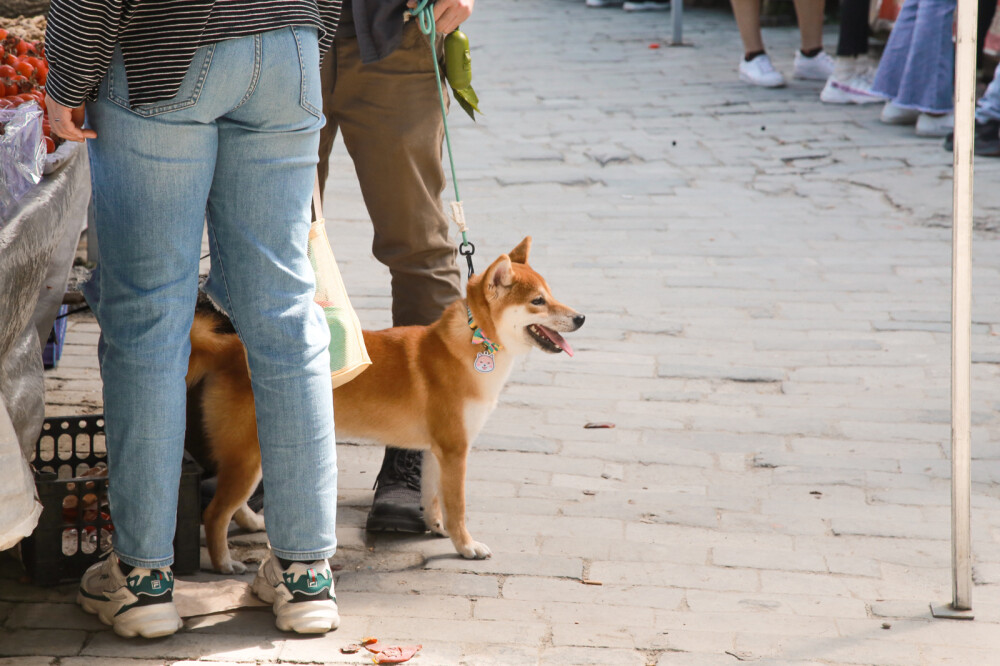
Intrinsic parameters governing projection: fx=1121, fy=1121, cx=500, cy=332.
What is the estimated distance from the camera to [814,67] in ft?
34.1

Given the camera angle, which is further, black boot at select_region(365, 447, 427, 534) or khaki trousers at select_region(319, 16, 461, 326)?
black boot at select_region(365, 447, 427, 534)

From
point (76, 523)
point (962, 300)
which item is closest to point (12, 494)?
point (76, 523)

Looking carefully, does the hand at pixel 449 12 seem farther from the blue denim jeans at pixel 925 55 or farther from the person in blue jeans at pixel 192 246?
the blue denim jeans at pixel 925 55

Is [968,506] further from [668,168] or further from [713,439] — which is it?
[668,168]

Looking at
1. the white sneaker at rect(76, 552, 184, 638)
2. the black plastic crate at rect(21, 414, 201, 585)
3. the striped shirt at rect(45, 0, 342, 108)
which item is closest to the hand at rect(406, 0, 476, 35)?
the striped shirt at rect(45, 0, 342, 108)

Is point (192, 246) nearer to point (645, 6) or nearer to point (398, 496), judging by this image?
point (398, 496)

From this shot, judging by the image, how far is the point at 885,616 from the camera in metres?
2.91

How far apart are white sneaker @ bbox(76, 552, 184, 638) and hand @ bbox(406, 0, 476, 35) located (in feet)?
5.33

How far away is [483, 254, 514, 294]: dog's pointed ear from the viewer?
3215 mm

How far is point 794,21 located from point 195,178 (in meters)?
12.0

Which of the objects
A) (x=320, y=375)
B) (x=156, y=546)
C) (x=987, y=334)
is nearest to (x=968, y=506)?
(x=320, y=375)

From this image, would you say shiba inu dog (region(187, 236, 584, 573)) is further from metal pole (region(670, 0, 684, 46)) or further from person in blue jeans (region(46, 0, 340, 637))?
metal pole (region(670, 0, 684, 46))

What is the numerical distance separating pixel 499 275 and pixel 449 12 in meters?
0.75

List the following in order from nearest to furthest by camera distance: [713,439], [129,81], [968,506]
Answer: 1. [129,81]
2. [968,506]
3. [713,439]
